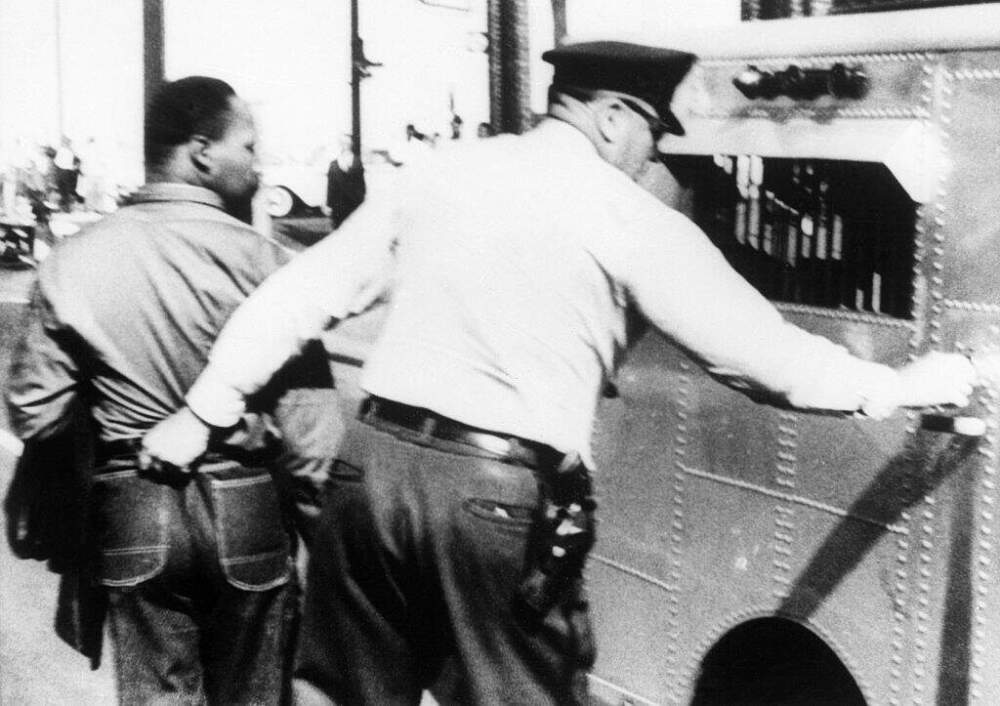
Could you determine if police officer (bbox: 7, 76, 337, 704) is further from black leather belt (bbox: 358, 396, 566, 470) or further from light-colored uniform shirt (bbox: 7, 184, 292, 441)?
black leather belt (bbox: 358, 396, 566, 470)

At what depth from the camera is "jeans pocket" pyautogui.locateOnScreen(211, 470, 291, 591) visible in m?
2.59

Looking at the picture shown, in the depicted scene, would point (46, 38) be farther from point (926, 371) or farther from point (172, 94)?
point (926, 371)

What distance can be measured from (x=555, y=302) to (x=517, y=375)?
16 centimetres

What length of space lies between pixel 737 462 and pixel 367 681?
1.17 meters

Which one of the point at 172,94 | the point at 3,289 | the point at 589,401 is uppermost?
the point at 172,94

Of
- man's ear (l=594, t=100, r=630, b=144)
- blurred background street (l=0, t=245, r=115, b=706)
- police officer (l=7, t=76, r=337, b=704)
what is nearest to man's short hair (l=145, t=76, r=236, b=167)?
police officer (l=7, t=76, r=337, b=704)

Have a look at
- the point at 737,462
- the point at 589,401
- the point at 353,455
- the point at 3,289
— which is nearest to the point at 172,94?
the point at 353,455

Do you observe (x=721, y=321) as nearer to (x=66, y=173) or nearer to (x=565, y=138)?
(x=565, y=138)

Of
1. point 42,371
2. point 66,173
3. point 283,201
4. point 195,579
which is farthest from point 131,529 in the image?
point 283,201

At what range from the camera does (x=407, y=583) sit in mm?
2080

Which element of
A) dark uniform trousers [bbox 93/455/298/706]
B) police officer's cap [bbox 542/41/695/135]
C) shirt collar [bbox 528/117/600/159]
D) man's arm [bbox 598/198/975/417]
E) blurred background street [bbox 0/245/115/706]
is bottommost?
blurred background street [bbox 0/245/115/706]

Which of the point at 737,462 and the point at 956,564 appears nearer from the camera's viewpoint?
the point at 956,564

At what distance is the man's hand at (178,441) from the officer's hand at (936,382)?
63.3 inches

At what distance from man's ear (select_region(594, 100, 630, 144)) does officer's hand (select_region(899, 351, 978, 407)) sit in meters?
0.78
